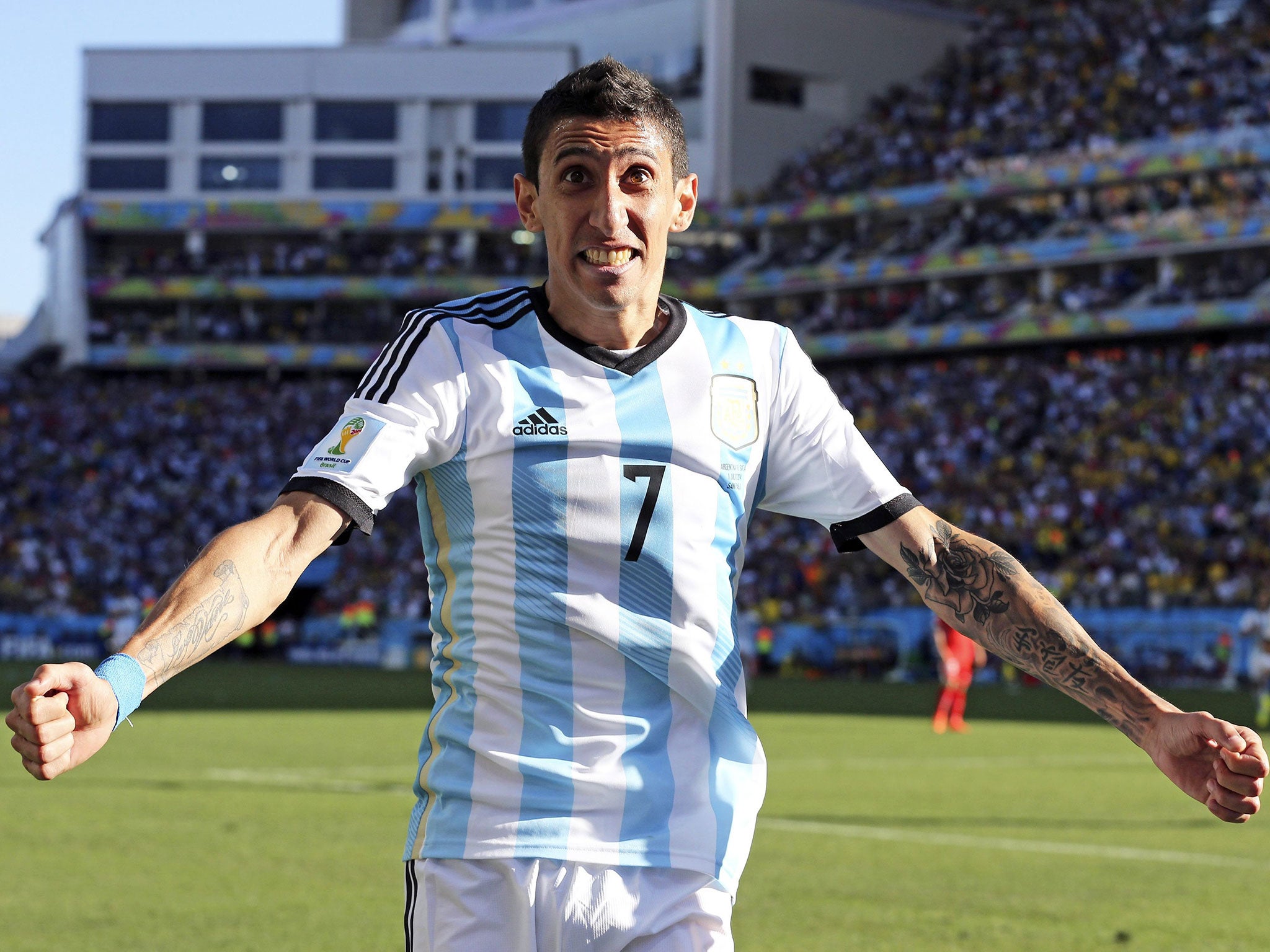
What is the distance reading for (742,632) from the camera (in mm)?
37969

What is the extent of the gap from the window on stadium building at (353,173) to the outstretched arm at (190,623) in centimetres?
6160

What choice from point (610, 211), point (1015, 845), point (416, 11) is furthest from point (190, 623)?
point (416, 11)

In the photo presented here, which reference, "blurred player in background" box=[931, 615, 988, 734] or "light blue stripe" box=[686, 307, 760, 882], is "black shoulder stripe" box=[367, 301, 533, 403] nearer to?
"light blue stripe" box=[686, 307, 760, 882]

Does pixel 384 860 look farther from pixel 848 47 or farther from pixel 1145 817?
pixel 848 47

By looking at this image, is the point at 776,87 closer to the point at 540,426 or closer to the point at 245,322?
the point at 245,322

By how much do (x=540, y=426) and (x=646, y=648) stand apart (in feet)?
1.54

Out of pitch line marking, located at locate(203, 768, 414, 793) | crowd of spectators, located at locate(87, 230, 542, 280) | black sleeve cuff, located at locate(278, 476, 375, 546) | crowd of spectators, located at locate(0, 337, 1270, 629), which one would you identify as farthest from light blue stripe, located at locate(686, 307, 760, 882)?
crowd of spectators, located at locate(87, 230, 542, 280)

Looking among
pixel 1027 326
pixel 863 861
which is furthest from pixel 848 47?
pixel 863 861

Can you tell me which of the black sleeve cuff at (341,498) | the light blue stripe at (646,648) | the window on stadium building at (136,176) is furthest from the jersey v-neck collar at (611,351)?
the window on stadium building at (136,176)

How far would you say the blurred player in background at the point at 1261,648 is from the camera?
890 inches

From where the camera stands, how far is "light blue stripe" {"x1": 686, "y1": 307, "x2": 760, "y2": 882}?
3.32m

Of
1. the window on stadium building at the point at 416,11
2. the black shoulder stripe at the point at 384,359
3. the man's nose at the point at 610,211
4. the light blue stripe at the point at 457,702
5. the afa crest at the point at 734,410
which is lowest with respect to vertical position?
the light blue stripe at the point at 457,702

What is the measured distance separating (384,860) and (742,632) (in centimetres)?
2822

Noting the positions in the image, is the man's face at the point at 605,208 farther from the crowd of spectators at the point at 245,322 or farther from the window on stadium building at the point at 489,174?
the window on stadium building at the point at 489,174
